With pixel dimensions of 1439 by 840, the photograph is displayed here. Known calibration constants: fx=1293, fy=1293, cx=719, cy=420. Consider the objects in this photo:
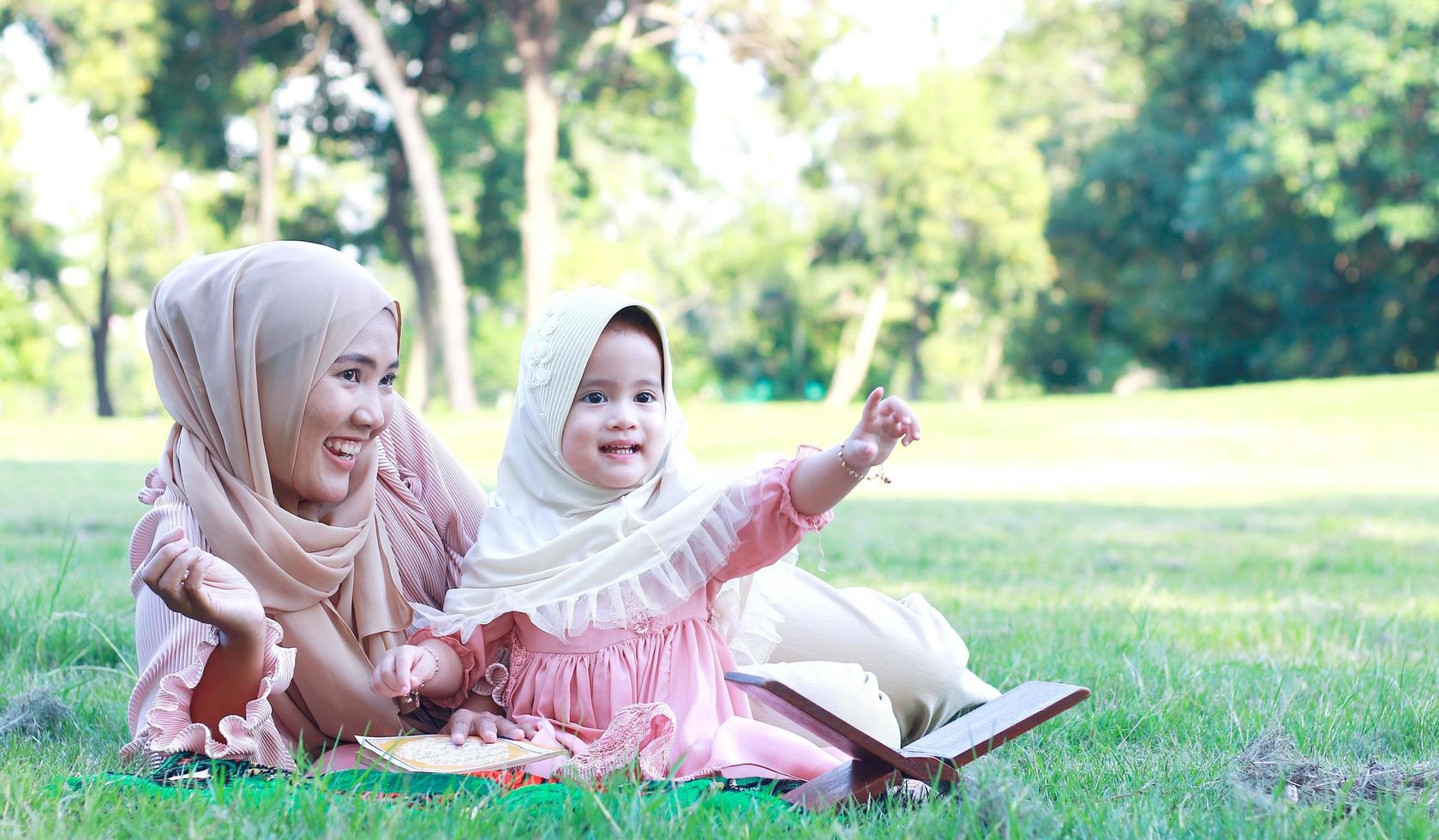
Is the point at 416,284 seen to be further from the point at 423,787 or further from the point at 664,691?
the point at 423,787

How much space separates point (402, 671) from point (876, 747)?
0.99 m

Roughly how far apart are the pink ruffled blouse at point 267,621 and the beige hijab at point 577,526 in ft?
0.62

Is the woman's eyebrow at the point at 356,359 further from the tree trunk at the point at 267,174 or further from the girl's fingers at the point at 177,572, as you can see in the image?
the tree trunk at the point at 267,174

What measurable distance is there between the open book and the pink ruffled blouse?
190mm

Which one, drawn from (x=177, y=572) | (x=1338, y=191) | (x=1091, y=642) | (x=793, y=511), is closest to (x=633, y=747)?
(x=793, y=511)

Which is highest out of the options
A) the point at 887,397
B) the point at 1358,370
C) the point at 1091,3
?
the point at 1091,3

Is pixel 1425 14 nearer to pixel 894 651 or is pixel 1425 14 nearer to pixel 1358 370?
pixel 1358 370

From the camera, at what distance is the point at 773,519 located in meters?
2.81

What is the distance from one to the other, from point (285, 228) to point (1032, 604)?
24.8 metres

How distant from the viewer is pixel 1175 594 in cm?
578

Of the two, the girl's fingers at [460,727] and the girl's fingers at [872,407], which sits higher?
the girl's fingers at [872,407]

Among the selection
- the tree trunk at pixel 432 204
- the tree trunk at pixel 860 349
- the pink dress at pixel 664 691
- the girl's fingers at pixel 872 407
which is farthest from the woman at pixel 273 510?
the tree trunk at pixel 860 349

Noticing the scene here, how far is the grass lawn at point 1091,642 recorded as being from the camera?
2.23 meters

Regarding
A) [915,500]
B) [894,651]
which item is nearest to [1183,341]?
[915,500]
